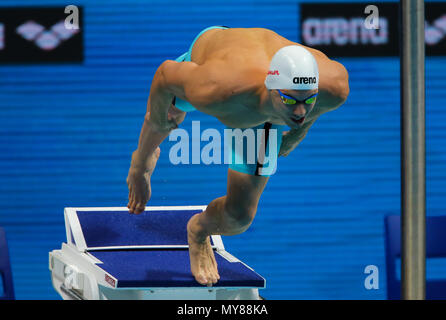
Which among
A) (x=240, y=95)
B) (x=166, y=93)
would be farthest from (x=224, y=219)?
(x=240, y=95)

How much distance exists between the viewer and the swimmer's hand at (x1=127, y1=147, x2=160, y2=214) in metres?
3.45

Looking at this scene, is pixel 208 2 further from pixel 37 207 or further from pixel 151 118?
pixel 151 118

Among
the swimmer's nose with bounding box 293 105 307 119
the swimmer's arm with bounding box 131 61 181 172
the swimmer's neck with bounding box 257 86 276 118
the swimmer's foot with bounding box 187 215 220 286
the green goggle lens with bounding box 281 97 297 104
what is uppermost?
the swimmer's arm with bounding box 131 61 181 172

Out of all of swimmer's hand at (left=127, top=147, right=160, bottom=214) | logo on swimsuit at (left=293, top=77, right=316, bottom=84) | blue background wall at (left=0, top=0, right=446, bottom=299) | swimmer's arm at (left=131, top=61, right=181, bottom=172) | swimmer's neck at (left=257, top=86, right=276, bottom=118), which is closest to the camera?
logo on swimsuit at (left=293, top=77, right=316, bottom=84)

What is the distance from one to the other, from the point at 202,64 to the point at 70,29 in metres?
3.10

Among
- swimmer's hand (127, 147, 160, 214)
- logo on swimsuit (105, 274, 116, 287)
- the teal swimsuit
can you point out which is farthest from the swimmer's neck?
swimmer's hand (127, 147, 160, 214)

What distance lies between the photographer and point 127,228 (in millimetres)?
3859

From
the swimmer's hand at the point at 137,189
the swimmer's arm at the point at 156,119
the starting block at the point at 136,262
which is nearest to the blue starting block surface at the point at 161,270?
the starting block at the point at 136,262

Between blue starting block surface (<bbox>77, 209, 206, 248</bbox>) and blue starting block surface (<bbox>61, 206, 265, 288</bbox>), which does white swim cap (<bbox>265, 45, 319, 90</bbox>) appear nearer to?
blue starting block surface (<bbox>61, 206, 265, 288</bbox>)

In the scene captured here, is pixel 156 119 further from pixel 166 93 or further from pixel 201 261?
pixel 201 261

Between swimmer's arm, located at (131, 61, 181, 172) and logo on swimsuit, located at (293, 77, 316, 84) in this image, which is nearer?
logo on swimsuit, located at (293, 77, 316, 84)

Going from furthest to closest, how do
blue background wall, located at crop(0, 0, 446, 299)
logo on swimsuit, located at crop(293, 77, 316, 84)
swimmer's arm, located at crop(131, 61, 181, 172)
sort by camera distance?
1. blue background wall, located at crop(0, 0, 446, 299)
2. swimmer's arm, located at crop(131, 61, 181, 172)
3. logo on swimsuit, located at crop(293, 77, 316, 84)

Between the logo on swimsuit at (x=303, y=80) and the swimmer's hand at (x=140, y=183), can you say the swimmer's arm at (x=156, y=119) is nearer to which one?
the swimmer's hand at (x=140, y=183)
